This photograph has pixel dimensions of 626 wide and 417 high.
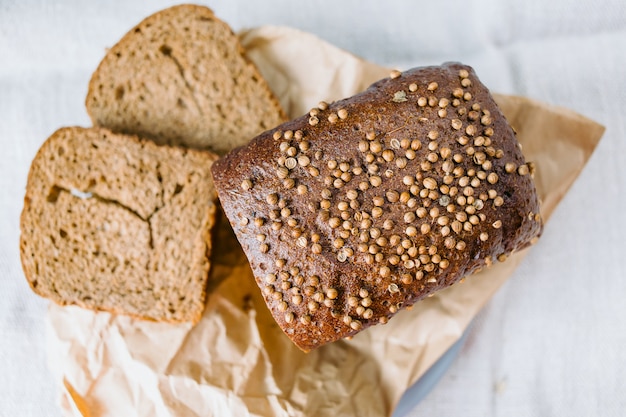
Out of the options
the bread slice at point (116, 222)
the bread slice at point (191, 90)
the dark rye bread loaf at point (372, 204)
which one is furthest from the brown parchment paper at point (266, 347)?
the dark rye bread loaf at point (372, 204)

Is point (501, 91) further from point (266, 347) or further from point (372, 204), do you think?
point (266, 347)

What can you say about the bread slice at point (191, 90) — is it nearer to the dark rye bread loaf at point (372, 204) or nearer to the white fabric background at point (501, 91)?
the white fabric background at point (501, 91)

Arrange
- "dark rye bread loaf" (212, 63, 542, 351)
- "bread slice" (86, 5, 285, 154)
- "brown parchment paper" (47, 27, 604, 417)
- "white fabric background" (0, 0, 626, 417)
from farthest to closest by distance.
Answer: "white fabric background" (0, 0, 626, 417), "bread slice" (86, 5, 285, 154), "brown parchment paper" (47, 27, 604, 417), "dark rye bread loaf" (212, 63, 542, 351)

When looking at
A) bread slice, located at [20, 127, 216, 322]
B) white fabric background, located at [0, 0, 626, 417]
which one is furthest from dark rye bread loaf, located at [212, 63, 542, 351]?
white fabric background, located at [0, 0, 626, 417]

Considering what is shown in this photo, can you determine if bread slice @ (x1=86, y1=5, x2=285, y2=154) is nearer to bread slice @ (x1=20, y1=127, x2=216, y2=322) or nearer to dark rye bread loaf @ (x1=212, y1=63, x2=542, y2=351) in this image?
bread slice @ (x1=20, y1=127, x2=216, y2=322)

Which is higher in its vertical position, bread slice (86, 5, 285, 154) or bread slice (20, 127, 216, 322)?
bread slice (86, 5, 285, 154)

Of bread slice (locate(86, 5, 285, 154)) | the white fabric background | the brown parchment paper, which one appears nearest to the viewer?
the brown parchment paper

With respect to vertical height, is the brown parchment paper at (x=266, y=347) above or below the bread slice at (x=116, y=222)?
below
